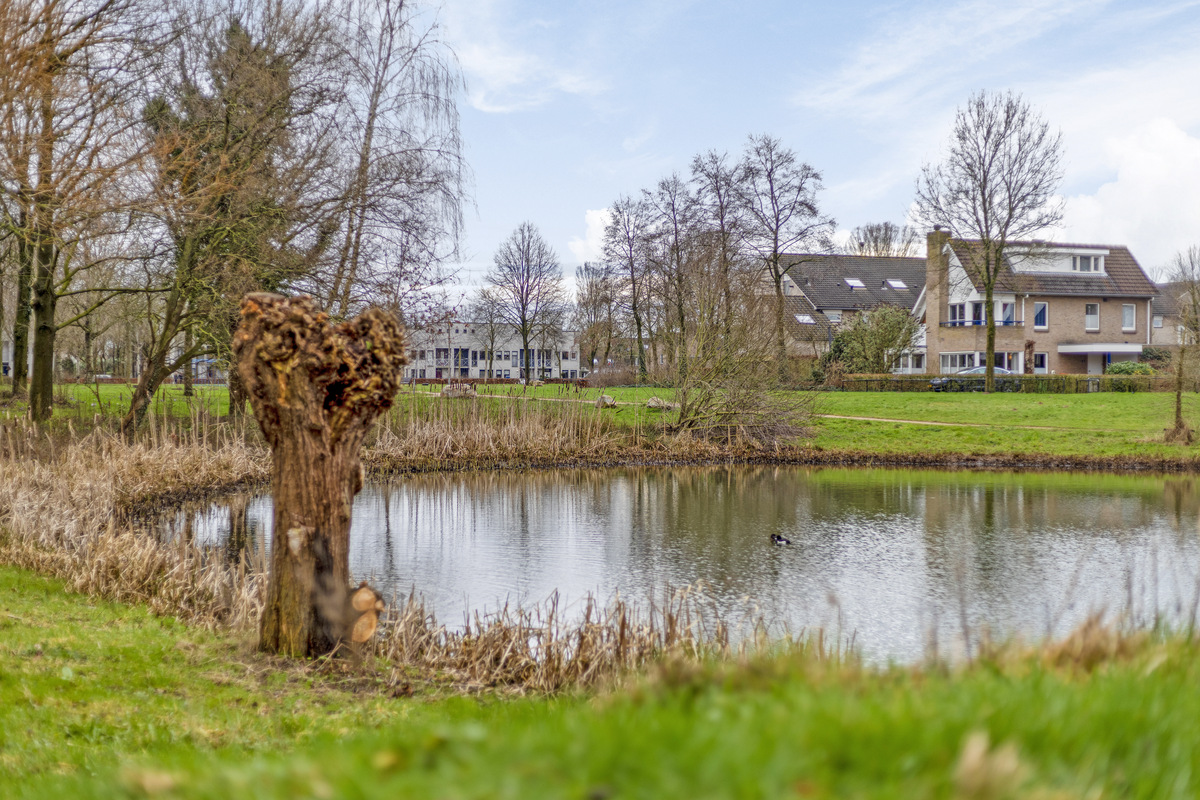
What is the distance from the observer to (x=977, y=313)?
5269 centimetres

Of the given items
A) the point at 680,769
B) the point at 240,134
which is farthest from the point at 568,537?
the point at 680,769

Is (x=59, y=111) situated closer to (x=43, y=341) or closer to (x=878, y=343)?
(x=43, y=341)

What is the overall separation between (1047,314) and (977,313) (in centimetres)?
391

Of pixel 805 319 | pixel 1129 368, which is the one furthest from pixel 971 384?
pixel 805 319

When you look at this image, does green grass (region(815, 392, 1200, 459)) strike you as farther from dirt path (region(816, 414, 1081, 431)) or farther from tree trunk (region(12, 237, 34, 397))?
tree trunk (region(12, 237, 34, 397))

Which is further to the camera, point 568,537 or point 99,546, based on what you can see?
point 568,537

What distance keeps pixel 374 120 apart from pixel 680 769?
2172cm

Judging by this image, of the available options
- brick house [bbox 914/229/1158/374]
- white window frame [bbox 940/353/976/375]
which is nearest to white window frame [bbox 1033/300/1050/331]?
brick house [bbox 914/229/1158/374]

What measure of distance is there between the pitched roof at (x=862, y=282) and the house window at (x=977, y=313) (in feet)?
23.5

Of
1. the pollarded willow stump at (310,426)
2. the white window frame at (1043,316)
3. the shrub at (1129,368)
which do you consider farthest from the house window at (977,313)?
the pollarded willow stump at (310,426)

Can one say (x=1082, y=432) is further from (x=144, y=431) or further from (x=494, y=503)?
(x=144, y=431)

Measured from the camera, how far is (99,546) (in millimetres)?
10117

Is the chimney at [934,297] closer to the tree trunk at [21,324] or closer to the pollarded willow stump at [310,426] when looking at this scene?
the tree trunk at [21,324]

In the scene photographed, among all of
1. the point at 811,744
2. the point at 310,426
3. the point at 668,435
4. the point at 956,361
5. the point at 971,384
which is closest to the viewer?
the point at 811,744
